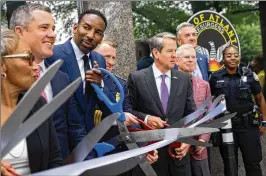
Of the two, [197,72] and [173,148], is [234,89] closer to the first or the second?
[197,72]

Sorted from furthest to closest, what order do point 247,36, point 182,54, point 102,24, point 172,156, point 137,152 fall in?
point 247,36, point 182,54, point 172,156, point 102,24, point 137,152

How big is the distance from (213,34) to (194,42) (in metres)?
1.39

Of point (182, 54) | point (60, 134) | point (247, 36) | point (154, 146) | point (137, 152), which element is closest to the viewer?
point (137, 152)

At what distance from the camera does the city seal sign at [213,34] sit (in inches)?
285

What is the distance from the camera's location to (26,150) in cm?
210

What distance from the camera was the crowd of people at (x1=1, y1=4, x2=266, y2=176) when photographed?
2.12 m

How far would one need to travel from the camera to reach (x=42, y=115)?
149 cm

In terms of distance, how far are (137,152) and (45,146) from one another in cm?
53

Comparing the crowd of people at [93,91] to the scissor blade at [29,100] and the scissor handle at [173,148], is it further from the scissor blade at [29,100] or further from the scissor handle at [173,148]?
the scissor blade at [29,100]

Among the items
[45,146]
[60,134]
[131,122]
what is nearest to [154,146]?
[45,146]

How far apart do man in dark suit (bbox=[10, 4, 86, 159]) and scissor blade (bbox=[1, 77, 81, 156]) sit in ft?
3.94

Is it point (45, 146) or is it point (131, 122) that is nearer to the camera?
point (45, 146)

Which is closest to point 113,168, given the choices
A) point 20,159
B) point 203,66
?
point 20,159

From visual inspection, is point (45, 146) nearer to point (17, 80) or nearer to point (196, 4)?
point (17, 80)
